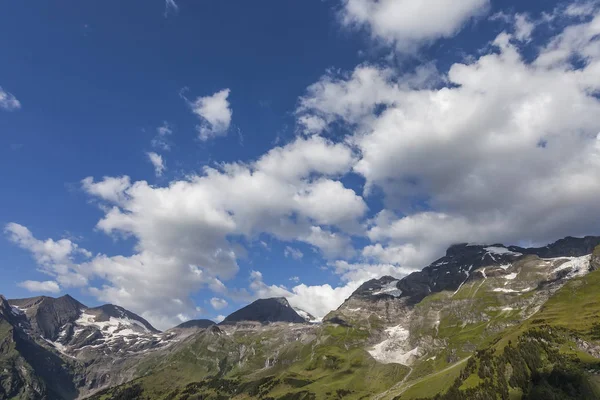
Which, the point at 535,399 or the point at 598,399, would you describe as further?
the point at 535,399

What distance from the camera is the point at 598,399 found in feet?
583

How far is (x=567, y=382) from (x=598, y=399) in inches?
722

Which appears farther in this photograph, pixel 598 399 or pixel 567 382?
pixel 567 382

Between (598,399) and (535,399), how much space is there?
27953mm

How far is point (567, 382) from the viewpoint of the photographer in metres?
196

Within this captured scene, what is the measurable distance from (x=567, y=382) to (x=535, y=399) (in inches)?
694

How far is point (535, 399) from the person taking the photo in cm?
19788
